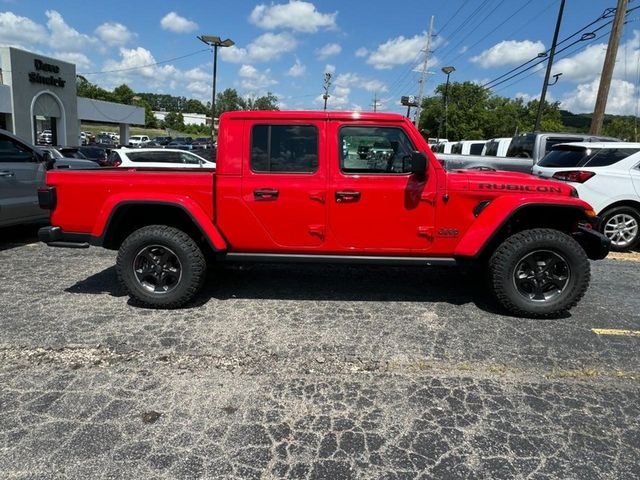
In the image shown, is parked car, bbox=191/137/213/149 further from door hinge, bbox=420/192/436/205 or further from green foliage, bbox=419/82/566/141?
door hinge, bbox=420/192/436/205

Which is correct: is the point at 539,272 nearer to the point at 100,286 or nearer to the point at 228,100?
the point at 100,286

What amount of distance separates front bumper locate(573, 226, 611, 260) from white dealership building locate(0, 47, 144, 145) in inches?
972

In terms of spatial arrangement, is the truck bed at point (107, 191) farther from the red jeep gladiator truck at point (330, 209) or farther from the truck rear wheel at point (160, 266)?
the truck rear wheel at point (160, 266)

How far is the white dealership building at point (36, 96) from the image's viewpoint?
2430 centimetres

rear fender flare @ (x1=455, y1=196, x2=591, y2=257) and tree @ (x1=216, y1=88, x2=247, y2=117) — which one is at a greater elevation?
tree @ (x1=216, y1=88, x2=247, y2=117)

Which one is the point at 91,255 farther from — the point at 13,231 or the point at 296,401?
the point at 296,401

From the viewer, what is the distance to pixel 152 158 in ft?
42.9

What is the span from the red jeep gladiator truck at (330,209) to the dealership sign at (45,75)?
1040 inches

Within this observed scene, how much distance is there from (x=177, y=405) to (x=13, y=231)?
7044 millimetres

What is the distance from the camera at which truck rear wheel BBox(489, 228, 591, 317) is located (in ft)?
14.3

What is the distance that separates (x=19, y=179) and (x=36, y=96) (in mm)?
23599

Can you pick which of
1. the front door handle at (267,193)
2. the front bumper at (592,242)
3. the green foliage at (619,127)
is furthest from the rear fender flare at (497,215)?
the green foliage at (619,127)

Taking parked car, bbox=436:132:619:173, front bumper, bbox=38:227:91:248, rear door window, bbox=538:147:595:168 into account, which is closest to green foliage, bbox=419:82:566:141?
parked car, bbox=436:132:619:173

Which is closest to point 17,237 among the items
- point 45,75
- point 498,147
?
point 498,147
